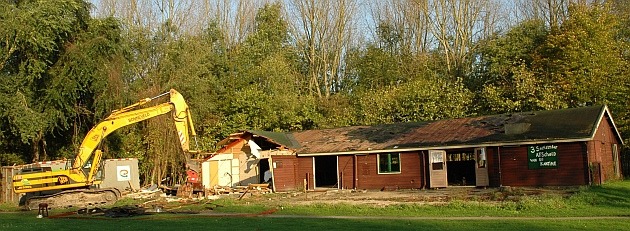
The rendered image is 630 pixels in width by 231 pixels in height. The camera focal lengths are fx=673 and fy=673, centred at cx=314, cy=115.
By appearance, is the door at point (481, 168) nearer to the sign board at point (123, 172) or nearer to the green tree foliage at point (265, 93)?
the sign board at point (123, 172)

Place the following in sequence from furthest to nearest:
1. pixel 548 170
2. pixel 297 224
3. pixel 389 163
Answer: pixel 389 163, pixel 548 170, pixel 297 224

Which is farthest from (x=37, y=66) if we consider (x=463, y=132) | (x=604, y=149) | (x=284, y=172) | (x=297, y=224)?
(x=604, y=149)

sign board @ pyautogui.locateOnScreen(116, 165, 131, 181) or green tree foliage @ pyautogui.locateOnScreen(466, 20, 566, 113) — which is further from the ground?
green tree foliage @ pyautogui.locateOnScreen(466, 20, 566, 113)

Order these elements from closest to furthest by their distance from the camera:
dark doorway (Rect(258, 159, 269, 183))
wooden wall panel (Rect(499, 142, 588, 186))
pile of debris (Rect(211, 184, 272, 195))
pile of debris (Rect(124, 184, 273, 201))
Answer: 1. wooden wall panel (Rect(499, 142, 588, 186))
2. pile of debris (Rect(124, 184, 273, 201))
3. pile of debris (Rect(211, 184, 272, 195))
4. dark doorway (Rect(258, 159, 269, 183))

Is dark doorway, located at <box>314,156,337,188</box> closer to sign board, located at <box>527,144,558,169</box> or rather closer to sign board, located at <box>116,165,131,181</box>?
sign board, located at <box>116,165,131,181</box>

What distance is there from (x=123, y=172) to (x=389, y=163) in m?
14.5

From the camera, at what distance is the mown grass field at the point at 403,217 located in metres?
18.0

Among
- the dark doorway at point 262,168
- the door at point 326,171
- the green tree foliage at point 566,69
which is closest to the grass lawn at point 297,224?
the dark doorway at point 262,168

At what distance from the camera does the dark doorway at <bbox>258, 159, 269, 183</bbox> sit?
1522 inches

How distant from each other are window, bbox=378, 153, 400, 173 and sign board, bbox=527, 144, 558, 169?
6557 mm

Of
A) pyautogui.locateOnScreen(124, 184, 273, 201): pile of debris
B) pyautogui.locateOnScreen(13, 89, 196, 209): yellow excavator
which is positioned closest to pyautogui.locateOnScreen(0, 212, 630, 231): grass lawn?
pyautogui.locateOnScreen(13, 89, 196, 209): yellow excavator

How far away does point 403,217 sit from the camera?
68.1 ft

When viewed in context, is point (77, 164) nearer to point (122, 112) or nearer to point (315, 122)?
point (122, 112)

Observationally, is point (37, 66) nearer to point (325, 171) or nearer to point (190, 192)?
point (190, 192)
